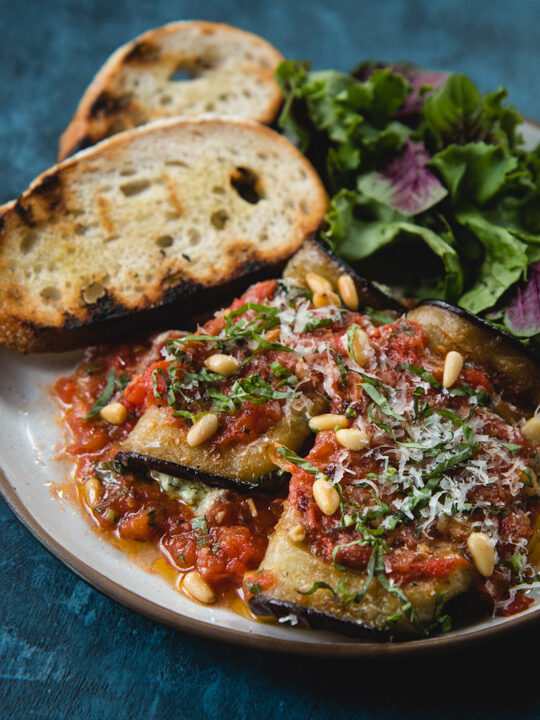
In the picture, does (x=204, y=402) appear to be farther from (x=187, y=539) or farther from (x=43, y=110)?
(x=43, y=110)

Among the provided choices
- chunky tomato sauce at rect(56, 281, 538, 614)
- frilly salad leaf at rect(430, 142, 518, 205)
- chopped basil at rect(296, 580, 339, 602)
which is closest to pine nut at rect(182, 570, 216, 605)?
chunky tomato sauce at rect(56, 281, 538, 614)

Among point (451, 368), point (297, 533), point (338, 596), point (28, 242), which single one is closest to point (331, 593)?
point (338, 596)

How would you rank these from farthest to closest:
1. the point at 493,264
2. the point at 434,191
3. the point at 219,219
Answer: the point at 219,219 < the point at 434,191 < the point at 493,264

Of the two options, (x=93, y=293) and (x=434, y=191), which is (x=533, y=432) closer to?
(x=434, y=191)

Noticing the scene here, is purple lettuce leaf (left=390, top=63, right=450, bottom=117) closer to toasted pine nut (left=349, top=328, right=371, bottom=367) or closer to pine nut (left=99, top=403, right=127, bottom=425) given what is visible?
toasted pine nut (left=349, top=328, right=371, bottom=367)

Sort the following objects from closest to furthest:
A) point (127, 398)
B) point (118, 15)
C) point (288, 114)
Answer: point (127, 398) → point (288, 114) → point (118, 15)

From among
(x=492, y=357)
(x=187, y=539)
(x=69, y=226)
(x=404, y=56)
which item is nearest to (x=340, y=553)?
(x=187, y=539)
